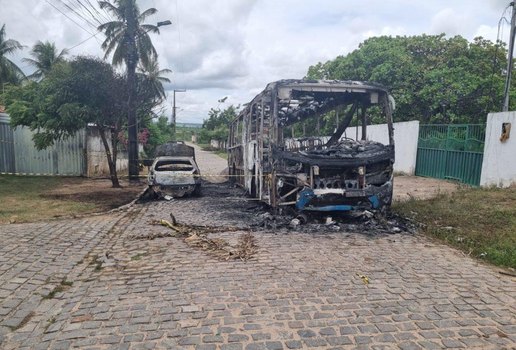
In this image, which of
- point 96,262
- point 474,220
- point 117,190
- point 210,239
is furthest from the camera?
point 117,190

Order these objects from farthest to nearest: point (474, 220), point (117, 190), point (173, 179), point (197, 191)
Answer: point (117, 190) → point (197, 191) → point (173, 179) → point (474, 220)

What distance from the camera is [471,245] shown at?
19.6 ft

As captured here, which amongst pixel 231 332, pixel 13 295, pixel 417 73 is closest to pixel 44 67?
pixel 417 73

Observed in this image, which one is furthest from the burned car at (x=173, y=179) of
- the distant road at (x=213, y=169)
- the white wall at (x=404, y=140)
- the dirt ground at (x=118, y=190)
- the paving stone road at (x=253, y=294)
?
the white wall at (x=404, y=140)

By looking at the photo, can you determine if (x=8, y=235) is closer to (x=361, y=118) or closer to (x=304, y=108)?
(x=304, y=108)

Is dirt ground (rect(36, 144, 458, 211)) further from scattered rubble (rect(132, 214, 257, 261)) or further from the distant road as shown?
scattered rubble (rect(132, 214, 257, 261))

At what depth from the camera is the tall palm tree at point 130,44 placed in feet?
46.3

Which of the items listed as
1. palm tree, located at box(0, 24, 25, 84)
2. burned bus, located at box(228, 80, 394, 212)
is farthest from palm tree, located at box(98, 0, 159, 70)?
palm tree, located at box(0, 24, 25, 84)

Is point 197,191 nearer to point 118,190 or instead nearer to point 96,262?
point 118,190

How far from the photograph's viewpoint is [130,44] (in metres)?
14.8

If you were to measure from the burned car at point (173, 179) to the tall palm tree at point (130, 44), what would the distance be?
348cm

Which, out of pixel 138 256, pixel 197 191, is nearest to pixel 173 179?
pixel 197 191

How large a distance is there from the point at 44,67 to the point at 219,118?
98.6 feet

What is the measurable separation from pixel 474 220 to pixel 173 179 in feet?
24.8
